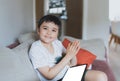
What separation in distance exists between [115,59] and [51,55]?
316 centimetres

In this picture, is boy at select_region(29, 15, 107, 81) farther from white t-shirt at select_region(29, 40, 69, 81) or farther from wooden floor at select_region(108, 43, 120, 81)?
wooden floor at select_region(108, 43, 120, 81)

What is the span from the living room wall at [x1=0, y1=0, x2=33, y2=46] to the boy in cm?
73

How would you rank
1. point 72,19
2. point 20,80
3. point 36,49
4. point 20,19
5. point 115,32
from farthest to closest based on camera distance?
1. point 115,32
2. point 72,19
3. point 20,19
4. point 36,49
5. point 20,80

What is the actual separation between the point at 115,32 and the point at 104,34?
5.05ft

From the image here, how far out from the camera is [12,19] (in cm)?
265

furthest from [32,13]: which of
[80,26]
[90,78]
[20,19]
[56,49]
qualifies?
[90,78]

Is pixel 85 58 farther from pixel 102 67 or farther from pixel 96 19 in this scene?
pixel 96 19

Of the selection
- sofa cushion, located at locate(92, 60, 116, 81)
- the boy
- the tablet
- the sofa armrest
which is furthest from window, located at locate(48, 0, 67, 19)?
the tablet

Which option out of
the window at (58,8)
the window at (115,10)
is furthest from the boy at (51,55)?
the window at (115,10)

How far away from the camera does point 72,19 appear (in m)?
4.84


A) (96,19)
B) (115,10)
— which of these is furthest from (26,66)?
(115,10)

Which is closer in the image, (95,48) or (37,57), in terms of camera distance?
(37,57)

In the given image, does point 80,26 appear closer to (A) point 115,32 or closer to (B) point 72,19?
(B) point 72,19

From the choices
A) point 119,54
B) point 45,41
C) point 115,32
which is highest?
point 45,41
